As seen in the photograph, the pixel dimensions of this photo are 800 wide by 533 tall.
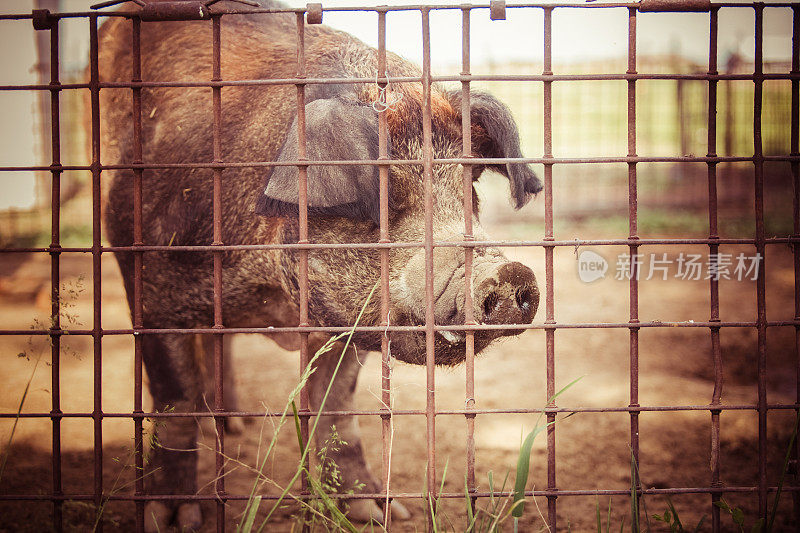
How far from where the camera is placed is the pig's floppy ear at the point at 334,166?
2549mm

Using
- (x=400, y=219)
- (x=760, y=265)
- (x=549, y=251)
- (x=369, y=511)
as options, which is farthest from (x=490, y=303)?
(x=369, y=511)

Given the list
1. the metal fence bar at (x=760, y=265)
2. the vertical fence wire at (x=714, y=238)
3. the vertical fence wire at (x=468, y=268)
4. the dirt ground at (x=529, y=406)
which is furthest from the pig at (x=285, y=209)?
the metal fence bar at (x=760, y=265)

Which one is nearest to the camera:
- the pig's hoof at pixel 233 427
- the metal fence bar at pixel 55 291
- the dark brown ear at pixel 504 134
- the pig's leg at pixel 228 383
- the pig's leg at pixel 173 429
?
the metal fence bar at pixel 55 291

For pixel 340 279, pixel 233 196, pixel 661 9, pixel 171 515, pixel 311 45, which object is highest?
pixel 311 45

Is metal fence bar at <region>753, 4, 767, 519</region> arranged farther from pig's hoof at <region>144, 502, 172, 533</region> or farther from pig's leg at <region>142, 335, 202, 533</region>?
pig's hoof at <region>144, 502, 172, 533</region>

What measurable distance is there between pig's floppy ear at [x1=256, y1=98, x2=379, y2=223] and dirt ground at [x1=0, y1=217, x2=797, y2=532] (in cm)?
75

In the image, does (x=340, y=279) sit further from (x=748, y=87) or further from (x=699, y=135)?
(x=748, y=87)

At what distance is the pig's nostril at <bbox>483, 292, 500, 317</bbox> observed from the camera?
2.21 m

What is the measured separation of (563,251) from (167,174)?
752 centimetres

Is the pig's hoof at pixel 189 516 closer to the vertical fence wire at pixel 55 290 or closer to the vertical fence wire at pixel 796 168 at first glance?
the vertical fence wire at pixel 55 290

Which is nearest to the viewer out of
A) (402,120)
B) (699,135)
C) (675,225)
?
(402,120)

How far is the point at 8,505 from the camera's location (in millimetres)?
2969

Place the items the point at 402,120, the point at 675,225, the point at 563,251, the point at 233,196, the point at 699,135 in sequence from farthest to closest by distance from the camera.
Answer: the point at 699,135 < the point at 675,225 < the point at 563,251 < the point at 233,196 < the point at 402,120

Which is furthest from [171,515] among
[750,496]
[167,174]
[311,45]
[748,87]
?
[748,87]
